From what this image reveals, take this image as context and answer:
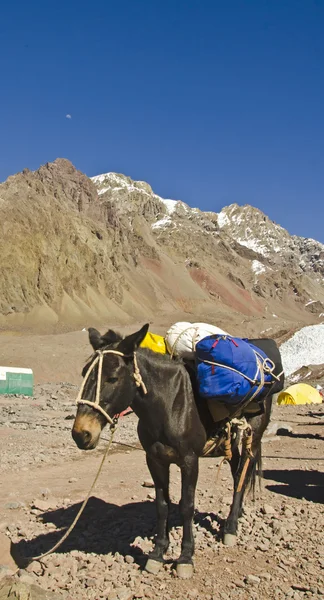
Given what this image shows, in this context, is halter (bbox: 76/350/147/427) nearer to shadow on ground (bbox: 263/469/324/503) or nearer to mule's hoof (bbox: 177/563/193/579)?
mule's hoof (bbox: 177/563/193/579)

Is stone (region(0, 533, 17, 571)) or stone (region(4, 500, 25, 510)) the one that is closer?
stone (region(0, 533, 17, 571))

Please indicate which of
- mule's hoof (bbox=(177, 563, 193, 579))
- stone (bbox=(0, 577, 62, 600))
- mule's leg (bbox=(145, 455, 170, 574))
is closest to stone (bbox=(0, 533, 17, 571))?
stone (bbox=(0, 577, 62, 600))

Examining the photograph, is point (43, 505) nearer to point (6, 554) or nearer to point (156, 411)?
point (6, 554)

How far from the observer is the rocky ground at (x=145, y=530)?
453 centimetres

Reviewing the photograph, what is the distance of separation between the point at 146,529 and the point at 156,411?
206 centimetres

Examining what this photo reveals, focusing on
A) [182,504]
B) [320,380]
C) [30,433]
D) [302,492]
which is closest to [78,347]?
[320,380]

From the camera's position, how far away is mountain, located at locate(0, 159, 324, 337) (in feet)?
190

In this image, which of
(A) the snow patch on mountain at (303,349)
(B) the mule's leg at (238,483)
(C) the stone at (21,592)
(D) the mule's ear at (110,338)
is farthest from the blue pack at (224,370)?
(A) the snow patch on mountain at (303,349)

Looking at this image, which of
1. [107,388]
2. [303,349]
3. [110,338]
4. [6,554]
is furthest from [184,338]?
[303,349]

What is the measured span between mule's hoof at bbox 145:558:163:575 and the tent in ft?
65.6

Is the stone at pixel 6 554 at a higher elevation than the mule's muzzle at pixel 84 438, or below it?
below

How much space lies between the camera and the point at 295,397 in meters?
23.8

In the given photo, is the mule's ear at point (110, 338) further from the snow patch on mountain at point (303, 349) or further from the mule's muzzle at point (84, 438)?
the snow patch on mountain at point (303, 349)

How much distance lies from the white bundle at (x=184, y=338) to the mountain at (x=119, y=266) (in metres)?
48.6
